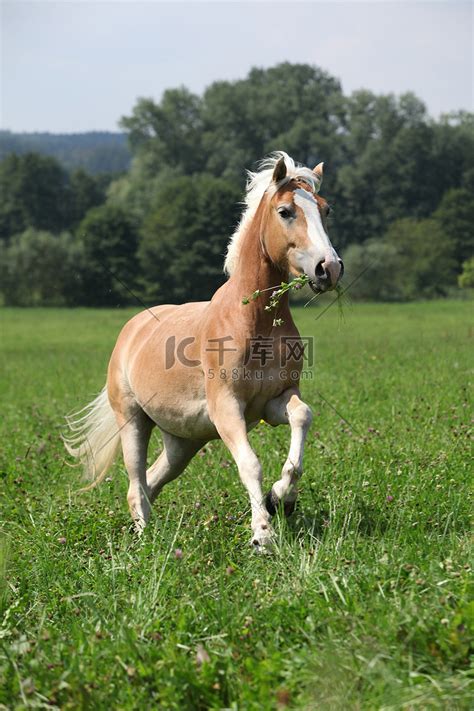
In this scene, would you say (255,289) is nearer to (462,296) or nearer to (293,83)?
(462,296)

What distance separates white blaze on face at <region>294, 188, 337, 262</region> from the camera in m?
5.26

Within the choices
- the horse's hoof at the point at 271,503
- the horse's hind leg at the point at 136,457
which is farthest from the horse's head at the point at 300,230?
the horse's hind leg at the point at 136,457

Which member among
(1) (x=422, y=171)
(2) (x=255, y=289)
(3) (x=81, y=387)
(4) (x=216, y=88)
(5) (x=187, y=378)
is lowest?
(3) (x=81, y=387)

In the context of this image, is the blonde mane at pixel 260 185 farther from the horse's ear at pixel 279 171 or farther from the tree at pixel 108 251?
the tree at pixel 108 251

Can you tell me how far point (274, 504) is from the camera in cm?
523

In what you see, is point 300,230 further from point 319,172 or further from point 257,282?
point 319,172

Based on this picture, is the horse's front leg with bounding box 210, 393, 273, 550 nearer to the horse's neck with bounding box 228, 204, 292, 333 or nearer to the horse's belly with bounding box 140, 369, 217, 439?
the horse's belly with bounding box 140, 369, 217, 439

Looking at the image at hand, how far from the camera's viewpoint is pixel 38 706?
3410 mm

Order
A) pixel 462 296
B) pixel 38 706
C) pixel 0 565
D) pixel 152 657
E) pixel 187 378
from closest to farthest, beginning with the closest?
1. pixel 38 706
2. pixel 152 657
3. pixel 0 565
4. pixel 187 378
5. pixel 462 296

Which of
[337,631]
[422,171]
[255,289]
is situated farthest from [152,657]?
[422,171]

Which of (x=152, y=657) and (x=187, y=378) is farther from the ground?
(x=187, y=378)

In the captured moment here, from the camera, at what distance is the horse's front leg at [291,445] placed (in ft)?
17.1

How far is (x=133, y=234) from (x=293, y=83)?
106 feet

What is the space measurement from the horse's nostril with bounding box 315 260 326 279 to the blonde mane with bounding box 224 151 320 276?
0.82 metres
